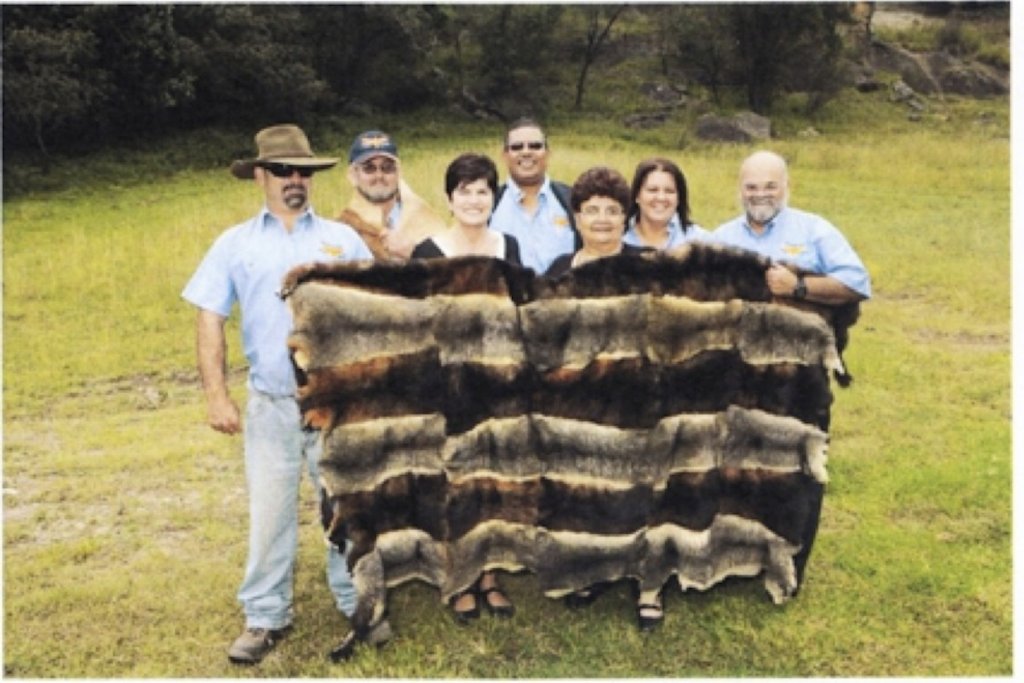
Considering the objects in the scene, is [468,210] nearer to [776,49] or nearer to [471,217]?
[471,217]

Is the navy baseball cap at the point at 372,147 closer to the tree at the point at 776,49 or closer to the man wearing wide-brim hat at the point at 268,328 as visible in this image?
the man wearing wide-brim hat at the point at 268,328

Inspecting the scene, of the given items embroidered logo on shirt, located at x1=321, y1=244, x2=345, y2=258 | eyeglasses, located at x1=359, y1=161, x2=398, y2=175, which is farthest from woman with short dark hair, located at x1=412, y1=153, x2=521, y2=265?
eyeglasses, located at x1=359, y1=161, x2=398, y2=175

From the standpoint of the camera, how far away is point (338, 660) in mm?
4738

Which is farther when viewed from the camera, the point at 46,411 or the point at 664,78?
the point at 664,78

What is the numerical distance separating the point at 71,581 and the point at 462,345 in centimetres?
282

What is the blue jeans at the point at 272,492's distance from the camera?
462 cm

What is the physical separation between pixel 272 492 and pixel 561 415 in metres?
1.33

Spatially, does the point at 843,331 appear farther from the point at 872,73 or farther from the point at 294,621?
the point at 872,73

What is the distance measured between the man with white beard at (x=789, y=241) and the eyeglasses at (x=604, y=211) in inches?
24.7

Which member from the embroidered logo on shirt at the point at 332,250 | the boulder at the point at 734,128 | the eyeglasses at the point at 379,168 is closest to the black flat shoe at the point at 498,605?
the embroidered logo on shirt at the point at 332,250

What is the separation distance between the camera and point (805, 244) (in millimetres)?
4988

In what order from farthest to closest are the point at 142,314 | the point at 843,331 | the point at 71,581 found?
the point at 142,314
the point at 71,581
the point at 843,331

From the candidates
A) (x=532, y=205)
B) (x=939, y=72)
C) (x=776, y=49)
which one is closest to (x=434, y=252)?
(x=532, y=205)

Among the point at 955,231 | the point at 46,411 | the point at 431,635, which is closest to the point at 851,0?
the point at 955,231
